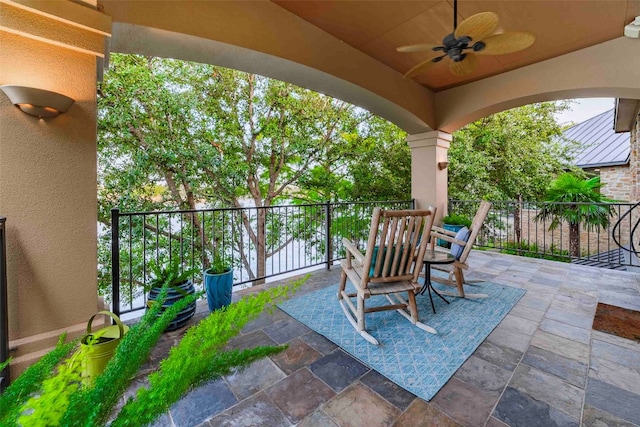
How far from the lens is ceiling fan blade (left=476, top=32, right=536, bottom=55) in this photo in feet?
7.47

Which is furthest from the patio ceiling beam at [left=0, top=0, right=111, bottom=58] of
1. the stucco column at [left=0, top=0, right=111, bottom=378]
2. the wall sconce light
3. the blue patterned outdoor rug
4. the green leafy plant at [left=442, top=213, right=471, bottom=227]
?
the green leafy plant at [left=442, top=213, right=471, bottom=227]

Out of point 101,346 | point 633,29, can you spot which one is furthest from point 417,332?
point 633,29

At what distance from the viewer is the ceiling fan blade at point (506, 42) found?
7.47 ft

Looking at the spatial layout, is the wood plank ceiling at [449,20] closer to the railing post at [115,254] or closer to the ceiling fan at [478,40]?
the ceiling fan at [478,40]

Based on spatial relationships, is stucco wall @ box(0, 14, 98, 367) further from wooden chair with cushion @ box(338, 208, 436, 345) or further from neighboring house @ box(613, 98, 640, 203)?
neighboring house @ box(613, 98, 640, 203)

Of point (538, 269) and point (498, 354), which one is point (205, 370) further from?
point (538, 269)

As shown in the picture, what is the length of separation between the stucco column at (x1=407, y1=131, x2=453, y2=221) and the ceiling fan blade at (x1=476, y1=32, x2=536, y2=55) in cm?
266

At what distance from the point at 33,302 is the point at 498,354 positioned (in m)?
3.05

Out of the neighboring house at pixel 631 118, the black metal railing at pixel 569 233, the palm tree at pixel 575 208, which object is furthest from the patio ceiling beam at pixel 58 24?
the neighboring house at pixel 631 118

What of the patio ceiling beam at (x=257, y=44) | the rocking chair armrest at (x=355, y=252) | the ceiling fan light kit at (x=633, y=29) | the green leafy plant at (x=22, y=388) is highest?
the ceiling fan light kit at (x=633, y=29)

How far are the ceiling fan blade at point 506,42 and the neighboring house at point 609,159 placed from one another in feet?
25.6

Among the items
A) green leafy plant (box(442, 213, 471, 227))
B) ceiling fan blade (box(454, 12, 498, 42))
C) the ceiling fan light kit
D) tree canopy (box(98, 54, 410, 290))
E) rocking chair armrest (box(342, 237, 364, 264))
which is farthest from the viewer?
tree canopy (box(98, 54, 410, 290))

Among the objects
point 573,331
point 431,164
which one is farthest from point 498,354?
point 431,164

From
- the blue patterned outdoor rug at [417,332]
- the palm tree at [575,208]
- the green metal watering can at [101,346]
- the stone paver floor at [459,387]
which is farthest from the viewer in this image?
the palm tree at [575,208]
